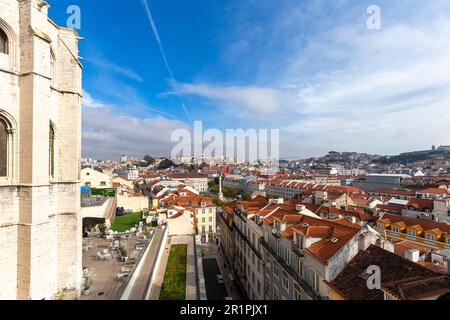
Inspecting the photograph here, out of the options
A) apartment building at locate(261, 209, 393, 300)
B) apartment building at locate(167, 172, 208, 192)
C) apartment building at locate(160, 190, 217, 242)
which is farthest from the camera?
apartment building at locate(167, 172, 208, 192)

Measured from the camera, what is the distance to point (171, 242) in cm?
2738

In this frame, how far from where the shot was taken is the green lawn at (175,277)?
588 inches

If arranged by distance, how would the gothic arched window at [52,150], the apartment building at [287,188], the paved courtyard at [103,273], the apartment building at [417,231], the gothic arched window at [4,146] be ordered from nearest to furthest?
1. the gothic arched window at [4,146]
2. the gothic arched window at [52,150]
3. the paved courtyard at [103,273]
4. the apartment building at [417,231]
5. the apartment building at [287,188]

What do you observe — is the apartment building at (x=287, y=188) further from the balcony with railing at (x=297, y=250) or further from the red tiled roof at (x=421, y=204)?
the balcony with railing at (x=297, y=250)

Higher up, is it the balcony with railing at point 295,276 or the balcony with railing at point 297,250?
the balcony with railing at point 297,250

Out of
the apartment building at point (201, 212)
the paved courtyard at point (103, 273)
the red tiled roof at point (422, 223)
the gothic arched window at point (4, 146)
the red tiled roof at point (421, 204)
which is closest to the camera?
the gothic arched window at point (4, 146)

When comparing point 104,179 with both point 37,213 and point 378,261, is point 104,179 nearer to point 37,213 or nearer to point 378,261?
point 37,213

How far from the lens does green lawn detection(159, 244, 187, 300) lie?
14938 millimetres

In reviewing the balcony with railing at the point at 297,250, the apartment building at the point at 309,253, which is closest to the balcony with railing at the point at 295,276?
the apartment building at the point at 309,253

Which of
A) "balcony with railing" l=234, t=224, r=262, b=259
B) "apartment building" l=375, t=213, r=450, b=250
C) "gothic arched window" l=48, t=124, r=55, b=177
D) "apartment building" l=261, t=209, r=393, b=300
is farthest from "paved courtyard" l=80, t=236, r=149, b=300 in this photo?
"apartment building" l=375, t=213, r=450, b=250

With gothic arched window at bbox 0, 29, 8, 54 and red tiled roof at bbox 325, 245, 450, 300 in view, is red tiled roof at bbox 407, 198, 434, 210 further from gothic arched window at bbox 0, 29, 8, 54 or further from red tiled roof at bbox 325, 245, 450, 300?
gothic arched window at bbox 0, 29, 8, 54
